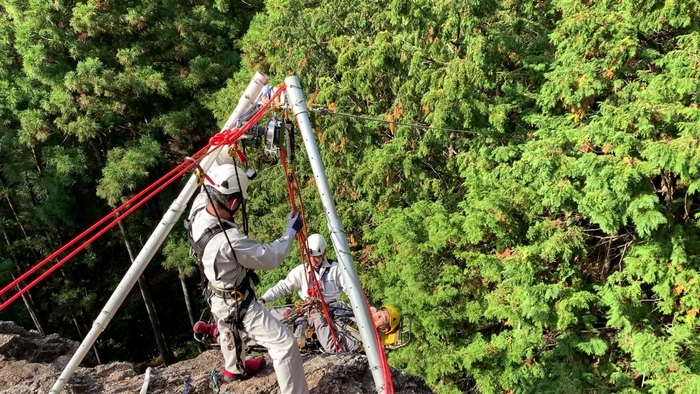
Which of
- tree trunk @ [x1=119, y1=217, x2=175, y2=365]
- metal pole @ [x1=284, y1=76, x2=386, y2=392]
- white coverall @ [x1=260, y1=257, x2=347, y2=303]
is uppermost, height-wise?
metal pole @ [x1=284, y1=76, x2=386, y2=392]

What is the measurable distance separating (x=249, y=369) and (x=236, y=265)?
3.34ft

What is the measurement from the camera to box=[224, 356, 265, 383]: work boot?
3867 millimetres

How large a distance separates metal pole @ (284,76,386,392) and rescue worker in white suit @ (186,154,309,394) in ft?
1.34

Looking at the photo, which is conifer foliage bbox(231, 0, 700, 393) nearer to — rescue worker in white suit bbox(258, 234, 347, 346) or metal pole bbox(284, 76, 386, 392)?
rescue worker in white suit bbox(258, 234, 347, 346)

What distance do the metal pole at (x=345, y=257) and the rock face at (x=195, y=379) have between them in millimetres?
898

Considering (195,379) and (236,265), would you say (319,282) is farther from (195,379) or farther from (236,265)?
(236,265)

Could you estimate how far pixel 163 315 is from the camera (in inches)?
719

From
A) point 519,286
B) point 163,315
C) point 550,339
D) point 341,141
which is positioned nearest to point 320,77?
point 341,141

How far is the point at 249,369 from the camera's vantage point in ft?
13.0

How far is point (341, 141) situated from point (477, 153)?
8.30 ft

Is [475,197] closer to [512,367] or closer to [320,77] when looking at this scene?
[512,367]

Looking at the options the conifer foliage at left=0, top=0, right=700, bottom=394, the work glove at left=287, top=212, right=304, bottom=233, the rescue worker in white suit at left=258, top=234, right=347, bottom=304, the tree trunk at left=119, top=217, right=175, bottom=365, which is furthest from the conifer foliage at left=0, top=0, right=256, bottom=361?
the work glove at left=287, top=212, right=304, bottom=233

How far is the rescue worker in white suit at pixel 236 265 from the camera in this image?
3.34 metres

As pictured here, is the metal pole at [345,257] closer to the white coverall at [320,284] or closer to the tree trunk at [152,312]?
the white coverall at [320,284]
